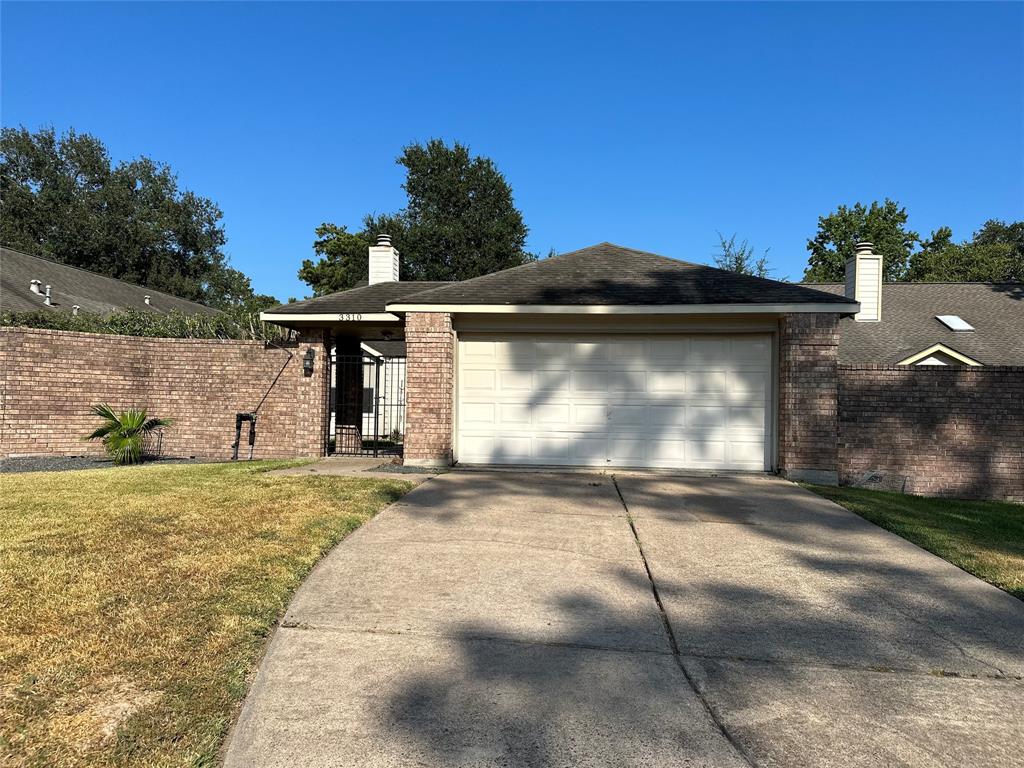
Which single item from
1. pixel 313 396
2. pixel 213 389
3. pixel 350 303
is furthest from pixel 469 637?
pixel 213 389

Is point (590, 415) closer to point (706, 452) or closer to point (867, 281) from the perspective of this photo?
point (706, 452)

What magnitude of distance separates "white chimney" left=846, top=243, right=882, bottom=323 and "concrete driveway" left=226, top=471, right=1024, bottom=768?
13479mm

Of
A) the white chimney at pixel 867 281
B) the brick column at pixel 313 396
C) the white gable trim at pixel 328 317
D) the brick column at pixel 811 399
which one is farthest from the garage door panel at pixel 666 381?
the white chimney at pixel 867 281

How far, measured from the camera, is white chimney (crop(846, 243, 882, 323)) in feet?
56.6

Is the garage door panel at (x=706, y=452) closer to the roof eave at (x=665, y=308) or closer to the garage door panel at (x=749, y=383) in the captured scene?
the garage door panel at (x=749, y=383)

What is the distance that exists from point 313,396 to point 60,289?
17.7 meters

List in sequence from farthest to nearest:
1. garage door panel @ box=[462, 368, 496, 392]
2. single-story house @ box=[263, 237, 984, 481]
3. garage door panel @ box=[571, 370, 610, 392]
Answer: garage door panel @ box=[462, 368, 496, 392], garage door panel @ box=[571, 370, 610, 392], single-story house @ box=[263, 237, 984, 481]

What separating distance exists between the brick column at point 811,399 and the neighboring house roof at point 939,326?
5966 mm

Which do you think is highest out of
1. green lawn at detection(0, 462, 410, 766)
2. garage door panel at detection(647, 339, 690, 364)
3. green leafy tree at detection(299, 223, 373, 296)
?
green leafy tree at detection(299, 223, 373, 296)

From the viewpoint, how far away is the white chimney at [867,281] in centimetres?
1727

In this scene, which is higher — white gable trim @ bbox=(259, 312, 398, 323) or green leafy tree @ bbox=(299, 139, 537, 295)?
green leafy tree @ bbox=(299, 139, 537, 295)

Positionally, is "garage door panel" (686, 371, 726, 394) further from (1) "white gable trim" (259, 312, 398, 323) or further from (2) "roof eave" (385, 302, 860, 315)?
(1) "white gable trim" (259, 312, 398, 323)

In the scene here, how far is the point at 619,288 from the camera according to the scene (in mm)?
10359

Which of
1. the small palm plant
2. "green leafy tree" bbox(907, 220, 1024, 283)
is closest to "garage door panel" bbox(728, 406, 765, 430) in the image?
the small palm plant
